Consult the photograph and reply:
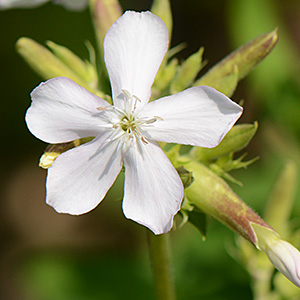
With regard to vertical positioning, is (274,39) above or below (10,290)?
above

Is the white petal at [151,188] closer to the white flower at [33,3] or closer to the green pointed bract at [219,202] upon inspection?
the green pointed bract at [219,202]

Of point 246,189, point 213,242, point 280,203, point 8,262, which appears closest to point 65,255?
point 8,262

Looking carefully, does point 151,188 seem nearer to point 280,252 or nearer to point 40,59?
point 280,252

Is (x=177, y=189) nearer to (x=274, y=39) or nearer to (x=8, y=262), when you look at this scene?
(x=274, y=39)

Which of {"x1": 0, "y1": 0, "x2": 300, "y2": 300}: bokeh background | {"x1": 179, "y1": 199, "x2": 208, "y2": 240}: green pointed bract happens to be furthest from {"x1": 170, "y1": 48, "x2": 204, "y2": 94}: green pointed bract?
{"x1": 0, "y1": 0, "x2": 300, "y2": 300}: bokeh background

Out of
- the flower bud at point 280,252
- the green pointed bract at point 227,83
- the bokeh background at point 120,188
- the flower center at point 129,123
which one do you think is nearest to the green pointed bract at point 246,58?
the green pointed bract at point 227,83

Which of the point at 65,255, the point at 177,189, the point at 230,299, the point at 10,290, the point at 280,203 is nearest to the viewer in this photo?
the point at 177,189
